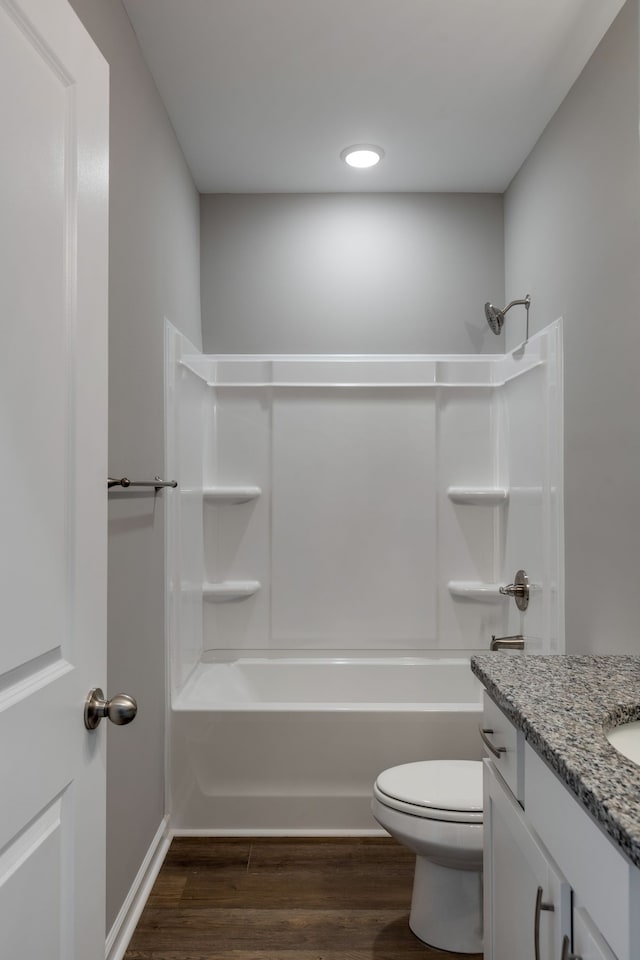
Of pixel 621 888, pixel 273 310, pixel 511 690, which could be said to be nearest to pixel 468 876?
pixel 511 690

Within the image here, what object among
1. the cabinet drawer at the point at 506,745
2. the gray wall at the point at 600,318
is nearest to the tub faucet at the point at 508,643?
the gray wall at the point at 600,318

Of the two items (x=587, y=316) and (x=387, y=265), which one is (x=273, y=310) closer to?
(x=387, y=265)

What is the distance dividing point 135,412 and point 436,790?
142cm

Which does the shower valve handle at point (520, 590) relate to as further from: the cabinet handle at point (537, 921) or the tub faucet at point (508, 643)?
the cabinet handle at point (537, 921)

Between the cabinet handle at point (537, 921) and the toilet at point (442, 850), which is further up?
the cabinet handle at point (537, 921)

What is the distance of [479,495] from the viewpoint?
3346 millimetres

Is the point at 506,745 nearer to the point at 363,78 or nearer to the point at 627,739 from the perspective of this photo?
the point at 627,739

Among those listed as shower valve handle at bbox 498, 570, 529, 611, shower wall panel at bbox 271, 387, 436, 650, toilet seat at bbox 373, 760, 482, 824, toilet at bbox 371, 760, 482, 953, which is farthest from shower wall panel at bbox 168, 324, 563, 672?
toilet at bbox 371, 760, 482, 953

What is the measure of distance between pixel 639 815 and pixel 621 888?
0.28ft

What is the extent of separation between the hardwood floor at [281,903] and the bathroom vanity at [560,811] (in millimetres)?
691

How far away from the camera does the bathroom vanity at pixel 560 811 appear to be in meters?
0.84

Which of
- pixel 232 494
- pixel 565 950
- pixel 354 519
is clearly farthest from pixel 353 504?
pixel 565 950

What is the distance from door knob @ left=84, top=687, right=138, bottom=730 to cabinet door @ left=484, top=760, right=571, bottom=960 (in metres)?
Result: 0.66

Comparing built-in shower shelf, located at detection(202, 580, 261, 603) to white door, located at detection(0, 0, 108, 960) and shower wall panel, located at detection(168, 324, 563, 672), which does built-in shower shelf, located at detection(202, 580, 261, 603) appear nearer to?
shower wall panel, located at detection(168, 324, 563, 672)
